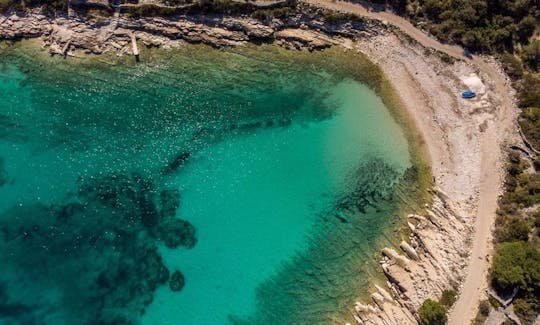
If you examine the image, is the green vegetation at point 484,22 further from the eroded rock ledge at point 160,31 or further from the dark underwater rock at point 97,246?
the dark underwater rock at point 97,246

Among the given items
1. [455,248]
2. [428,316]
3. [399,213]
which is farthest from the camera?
[399,213]

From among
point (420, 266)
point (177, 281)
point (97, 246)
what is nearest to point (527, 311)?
point (420, 266)

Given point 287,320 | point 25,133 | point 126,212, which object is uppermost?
point 25,133

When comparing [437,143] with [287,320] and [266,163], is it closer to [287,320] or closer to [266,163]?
[266,163]

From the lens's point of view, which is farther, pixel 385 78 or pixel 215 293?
pixel 385 78

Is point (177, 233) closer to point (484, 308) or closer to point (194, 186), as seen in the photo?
point (194, 186)

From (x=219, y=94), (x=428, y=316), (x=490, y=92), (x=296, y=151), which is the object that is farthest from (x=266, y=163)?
(x=490, y=92)
